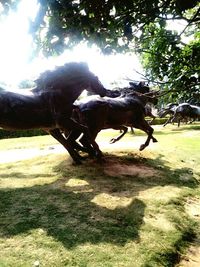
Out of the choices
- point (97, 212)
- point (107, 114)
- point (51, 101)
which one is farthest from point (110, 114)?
point (97, 212)

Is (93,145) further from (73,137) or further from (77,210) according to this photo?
(77,210)

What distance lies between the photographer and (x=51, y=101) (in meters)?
8.82

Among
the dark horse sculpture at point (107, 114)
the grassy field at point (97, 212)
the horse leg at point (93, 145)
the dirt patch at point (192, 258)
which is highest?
the dark horse sculpture at point (107, 114)

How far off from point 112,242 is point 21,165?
506 centimetres

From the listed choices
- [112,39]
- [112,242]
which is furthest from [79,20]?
[112,242]

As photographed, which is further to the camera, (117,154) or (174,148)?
(174,148)

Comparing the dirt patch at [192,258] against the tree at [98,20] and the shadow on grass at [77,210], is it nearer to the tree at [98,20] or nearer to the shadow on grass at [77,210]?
the shadow on grass at [77,210]

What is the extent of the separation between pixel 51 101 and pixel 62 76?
741 millimetres

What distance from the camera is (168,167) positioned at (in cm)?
1080

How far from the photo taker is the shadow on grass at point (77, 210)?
567cm

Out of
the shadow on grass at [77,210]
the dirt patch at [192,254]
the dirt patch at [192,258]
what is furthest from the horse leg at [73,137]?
the dirt patch at [192,258]

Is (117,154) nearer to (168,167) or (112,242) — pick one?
(168,167)

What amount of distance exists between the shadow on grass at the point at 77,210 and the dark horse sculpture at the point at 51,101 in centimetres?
129

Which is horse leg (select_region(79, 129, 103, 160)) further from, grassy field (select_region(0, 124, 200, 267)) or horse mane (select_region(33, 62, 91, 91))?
horse mane (select_region(33, 62, 91, 91))
